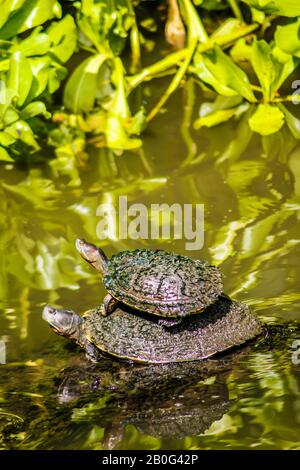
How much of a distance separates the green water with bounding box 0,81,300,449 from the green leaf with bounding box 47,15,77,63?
597 millimetres

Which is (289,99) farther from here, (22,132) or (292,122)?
(22,132)

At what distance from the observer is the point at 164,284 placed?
349 centimetres

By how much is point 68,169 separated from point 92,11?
37.5 inches

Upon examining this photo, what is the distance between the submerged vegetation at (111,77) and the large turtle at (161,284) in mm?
1613

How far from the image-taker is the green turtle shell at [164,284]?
345 centimetres

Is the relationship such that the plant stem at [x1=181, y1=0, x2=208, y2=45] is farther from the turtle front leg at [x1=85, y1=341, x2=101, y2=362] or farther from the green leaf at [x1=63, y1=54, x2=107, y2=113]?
the turtle front leg at [x1=85, y1=341, x2=101, y2=362]

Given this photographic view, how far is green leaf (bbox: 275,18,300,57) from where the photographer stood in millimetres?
5156

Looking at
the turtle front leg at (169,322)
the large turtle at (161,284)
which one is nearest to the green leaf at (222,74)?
the large turtle at (161,284)

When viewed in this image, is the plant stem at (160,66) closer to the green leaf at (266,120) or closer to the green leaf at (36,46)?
the green leaf at (266,120)

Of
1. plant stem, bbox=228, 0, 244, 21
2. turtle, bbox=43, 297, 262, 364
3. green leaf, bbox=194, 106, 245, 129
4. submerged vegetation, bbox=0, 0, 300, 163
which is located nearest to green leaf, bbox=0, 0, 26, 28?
submerged vegetation, bbox=0, 0, 300, 163

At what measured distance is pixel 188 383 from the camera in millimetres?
3348

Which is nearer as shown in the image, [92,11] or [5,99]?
[5,99]
